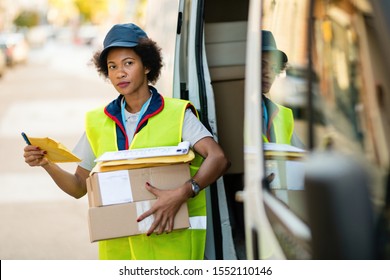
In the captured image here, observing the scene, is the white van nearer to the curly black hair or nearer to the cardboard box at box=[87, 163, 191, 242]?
the curly black hair

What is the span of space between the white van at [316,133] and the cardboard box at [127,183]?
1.43 feet

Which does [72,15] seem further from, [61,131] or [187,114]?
[187,114]

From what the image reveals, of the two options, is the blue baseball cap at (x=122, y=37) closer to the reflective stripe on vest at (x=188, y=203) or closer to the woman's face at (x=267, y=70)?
the reflective stripe on vest at (x=188, y=203)

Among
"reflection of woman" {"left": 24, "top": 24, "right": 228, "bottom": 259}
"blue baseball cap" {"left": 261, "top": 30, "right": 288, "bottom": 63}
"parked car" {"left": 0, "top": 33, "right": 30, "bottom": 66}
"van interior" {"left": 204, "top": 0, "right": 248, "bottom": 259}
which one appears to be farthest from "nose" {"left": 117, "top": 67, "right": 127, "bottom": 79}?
"parked car" {"left": 0, "top": 33, "right": 30, "bottom": 66}

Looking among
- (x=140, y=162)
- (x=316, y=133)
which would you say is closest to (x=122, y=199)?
(x=140, y=162)

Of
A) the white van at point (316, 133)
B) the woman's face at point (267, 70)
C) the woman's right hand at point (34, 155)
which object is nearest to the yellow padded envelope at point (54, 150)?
the woman's right hand at point (34, 155)

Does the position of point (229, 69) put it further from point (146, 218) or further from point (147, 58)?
point (146, 218)

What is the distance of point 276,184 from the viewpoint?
7.80 ft

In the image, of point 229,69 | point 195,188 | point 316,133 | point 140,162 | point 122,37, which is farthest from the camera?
point 229,69

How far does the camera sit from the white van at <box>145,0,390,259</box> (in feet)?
4.41

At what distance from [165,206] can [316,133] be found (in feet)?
4.54

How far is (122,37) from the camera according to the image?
133 inches

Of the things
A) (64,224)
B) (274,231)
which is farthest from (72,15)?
(274,231)
